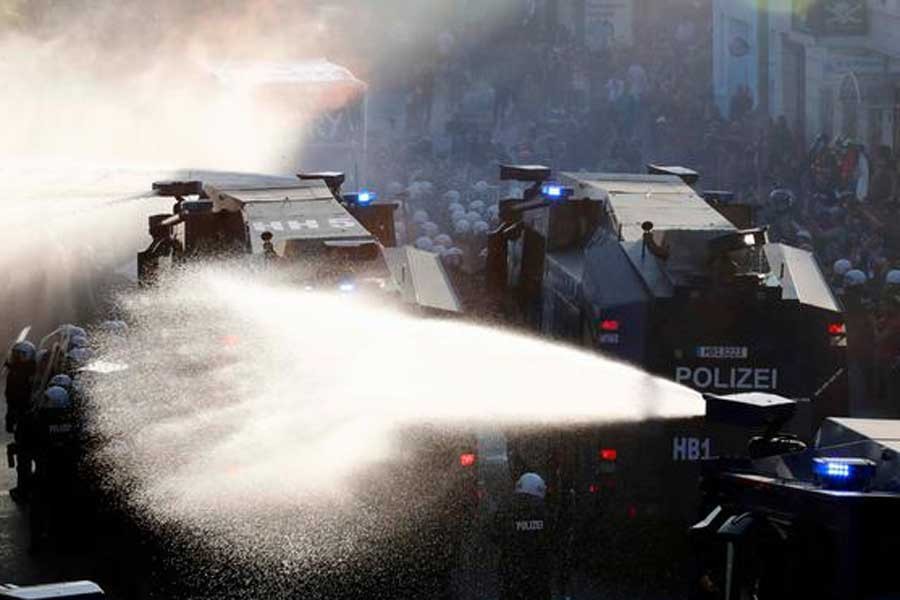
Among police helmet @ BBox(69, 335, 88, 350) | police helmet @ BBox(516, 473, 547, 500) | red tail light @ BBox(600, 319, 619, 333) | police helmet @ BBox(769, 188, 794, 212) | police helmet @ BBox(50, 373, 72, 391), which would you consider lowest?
police helmet @ BBox(516, 473, 547, 500)

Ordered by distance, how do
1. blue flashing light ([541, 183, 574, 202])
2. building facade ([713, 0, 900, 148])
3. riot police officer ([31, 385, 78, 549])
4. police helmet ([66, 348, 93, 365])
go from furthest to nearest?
1. building facade ([713, 0, 900, 148])
2. blue flashing light ([541, 183, 574, 202])
3. police helmet ([66, 348, 93, 365])
4. riot police officer ([31, 385, 78, 549])

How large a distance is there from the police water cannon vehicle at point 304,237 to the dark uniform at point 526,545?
224cm

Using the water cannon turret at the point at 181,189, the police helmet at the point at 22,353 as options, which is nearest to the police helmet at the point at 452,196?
the water cannon turret at the point at 181,189

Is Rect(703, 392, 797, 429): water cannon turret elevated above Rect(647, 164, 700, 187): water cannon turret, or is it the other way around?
Rect(647, 164, 700, 187): water cannon turret

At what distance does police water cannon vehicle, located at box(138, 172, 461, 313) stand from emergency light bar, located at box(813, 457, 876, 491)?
8169 millimetres

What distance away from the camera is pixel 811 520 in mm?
12172

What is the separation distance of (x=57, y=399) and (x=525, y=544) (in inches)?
207

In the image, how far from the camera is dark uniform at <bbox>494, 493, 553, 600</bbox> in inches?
731

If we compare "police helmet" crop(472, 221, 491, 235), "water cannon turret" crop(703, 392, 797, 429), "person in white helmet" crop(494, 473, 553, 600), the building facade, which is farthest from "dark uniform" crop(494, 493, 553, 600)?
the building facade

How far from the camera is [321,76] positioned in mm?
49719

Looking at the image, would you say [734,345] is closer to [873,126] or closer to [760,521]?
[760,521]

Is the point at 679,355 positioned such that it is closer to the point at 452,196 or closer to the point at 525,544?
the point at 525,544

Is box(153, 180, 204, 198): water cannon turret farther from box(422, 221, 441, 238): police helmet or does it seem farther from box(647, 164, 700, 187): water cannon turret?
box(422, 221, 441, 238): police helmet

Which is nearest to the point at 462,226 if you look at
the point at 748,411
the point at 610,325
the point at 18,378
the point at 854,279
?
the point at 854,279
